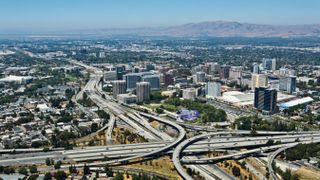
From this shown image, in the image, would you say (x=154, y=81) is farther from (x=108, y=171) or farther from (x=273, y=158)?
(x=108, y=171)

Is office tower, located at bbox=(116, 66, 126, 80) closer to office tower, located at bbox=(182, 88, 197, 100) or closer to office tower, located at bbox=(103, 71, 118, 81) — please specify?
office tower, located at bbox=(103, 71, 118, 81)

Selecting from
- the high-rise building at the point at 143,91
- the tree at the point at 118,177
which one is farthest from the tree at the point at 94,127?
the high-rise building at the point at 143,91

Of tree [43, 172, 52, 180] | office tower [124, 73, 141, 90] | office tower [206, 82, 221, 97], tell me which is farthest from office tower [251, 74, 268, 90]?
tree [43, 172, 52, 180]

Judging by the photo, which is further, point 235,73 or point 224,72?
point 224,72

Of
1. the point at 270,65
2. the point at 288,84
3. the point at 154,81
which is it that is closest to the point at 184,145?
the point at 154,81

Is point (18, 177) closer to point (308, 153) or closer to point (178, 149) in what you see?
point (178, 149)

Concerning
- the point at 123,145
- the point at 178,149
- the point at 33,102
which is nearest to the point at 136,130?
the point at 123,145
